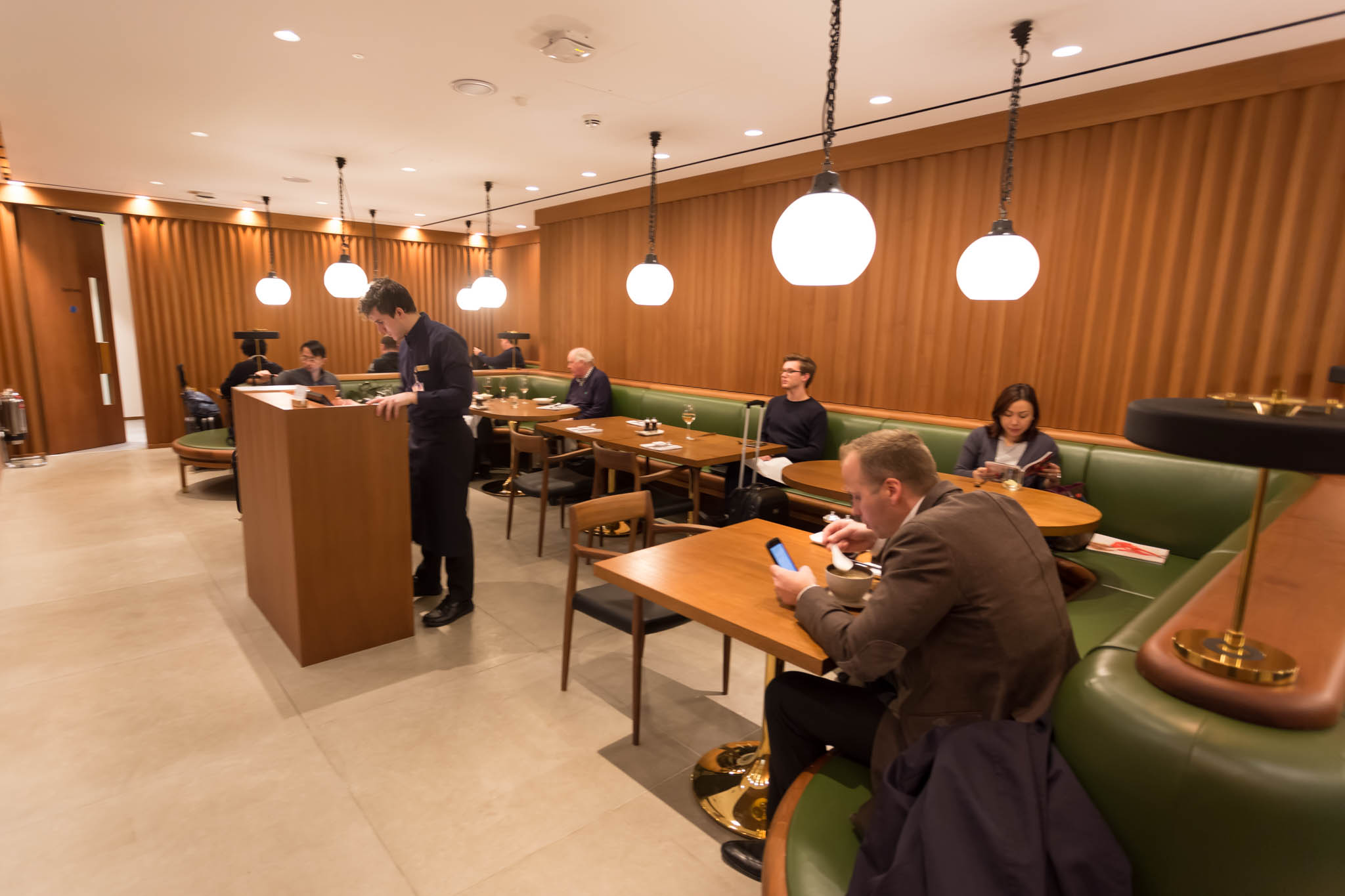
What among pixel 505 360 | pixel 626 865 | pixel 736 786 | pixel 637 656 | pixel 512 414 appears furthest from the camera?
pixel 505 360

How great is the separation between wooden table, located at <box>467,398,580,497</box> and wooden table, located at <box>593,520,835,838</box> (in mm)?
3283

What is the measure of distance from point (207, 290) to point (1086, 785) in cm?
1008

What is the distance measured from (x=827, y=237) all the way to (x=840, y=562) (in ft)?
3.46

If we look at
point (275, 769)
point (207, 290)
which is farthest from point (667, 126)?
point (207, 290)

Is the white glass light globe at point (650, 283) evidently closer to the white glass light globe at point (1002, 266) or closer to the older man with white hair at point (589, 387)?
the older man with white hair at point (589, 387)

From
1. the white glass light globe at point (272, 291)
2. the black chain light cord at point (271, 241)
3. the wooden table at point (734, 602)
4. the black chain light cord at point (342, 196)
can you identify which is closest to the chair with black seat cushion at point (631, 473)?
the wooden table at point (734, 602)

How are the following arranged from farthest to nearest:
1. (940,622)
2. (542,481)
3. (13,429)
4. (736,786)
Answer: (13,429) → (542,481) → (736,786) → (940,622)

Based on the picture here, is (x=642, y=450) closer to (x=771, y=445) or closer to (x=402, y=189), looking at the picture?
(x=771, y=445)

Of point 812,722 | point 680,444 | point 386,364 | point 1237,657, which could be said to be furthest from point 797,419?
point 386,364

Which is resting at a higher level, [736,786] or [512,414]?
[512,414]

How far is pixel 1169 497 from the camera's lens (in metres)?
3.44

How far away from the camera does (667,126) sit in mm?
4617

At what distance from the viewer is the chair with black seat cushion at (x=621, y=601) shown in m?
2.54

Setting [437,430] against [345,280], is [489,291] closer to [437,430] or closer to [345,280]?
[345,280]
